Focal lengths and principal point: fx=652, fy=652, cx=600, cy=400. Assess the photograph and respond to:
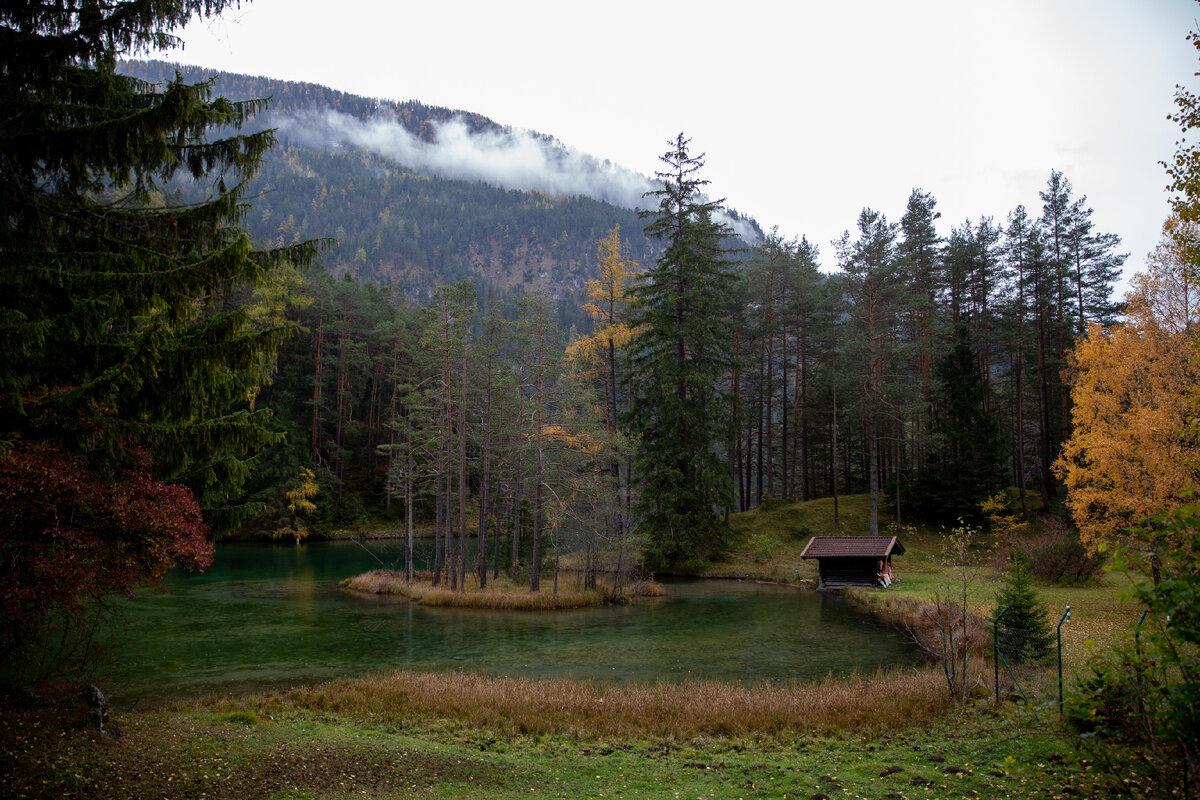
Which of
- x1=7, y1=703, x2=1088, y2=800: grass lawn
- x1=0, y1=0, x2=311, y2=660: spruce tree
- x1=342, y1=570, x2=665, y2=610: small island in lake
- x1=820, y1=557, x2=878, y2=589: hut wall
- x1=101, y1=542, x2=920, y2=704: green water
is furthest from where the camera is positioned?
x1=820, y1=557, x2=878, y2=589: hut wall

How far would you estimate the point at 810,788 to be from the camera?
8.16 metres

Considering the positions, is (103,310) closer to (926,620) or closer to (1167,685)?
(1167,685)

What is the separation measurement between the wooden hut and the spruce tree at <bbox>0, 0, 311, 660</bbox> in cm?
2691

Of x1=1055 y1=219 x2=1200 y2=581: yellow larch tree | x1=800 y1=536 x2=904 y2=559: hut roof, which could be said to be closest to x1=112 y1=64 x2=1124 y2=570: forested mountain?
x1=800 y1=536 x2=904 y2=559: hut roof

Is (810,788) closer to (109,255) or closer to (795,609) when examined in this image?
(109,255)

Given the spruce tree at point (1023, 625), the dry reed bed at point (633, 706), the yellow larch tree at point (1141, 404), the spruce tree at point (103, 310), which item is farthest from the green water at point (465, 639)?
the yellow larch tree at point (1141, 404)

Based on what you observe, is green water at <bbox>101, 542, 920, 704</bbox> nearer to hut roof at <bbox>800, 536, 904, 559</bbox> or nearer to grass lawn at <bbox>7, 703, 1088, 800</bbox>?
hut roof at <bbox>800, 536, 904, 559</bbox>

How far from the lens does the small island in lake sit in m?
27.8

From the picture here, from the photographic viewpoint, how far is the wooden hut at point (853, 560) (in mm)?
29844

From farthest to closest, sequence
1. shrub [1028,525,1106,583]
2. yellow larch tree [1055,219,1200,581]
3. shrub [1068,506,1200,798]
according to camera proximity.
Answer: shrub [1028,525,1106,583] < yellow larch tree [1055,219,1200,581] < shrub [1068,506,1200,798]

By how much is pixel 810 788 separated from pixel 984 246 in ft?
152

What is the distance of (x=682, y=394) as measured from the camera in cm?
3759

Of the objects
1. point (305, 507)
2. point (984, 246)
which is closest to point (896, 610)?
point (984, 246)

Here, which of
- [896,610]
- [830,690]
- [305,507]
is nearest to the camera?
[830,690]
